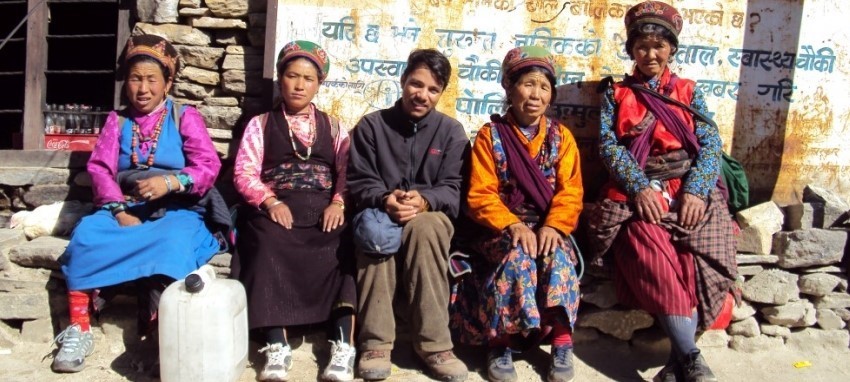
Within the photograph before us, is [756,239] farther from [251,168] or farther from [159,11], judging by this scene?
[159,11]

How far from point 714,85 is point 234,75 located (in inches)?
119

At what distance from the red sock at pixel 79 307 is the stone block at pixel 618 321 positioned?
2554mm

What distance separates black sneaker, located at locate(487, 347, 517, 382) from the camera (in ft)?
11.7

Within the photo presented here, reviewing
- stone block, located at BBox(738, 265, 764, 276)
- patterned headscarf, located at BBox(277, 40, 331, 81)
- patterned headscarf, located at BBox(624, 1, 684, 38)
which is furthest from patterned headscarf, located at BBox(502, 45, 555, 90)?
stone block, located at BBox(738, 265, 764, 276)

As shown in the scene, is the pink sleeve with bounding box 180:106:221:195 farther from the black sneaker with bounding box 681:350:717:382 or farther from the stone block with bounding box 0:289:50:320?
the black sneaker with bounding box 681:350:717:382

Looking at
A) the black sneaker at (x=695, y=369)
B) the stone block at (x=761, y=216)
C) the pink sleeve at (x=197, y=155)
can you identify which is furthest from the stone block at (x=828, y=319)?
the pink sleeve at (x=197, y=155)

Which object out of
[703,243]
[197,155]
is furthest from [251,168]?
[703,243]

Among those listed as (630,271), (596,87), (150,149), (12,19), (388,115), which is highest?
(12,19)

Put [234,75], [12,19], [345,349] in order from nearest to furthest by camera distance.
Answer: [345,349] → [234,75] → [12,19]

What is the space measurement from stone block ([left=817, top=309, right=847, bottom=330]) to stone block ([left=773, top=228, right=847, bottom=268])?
0.91 ft

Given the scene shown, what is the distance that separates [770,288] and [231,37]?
3.54 meters

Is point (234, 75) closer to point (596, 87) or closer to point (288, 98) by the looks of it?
point (288, 98)

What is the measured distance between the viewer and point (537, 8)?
464cm

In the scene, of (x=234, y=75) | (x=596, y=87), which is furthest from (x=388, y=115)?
Answer: (x=596, y=87)
